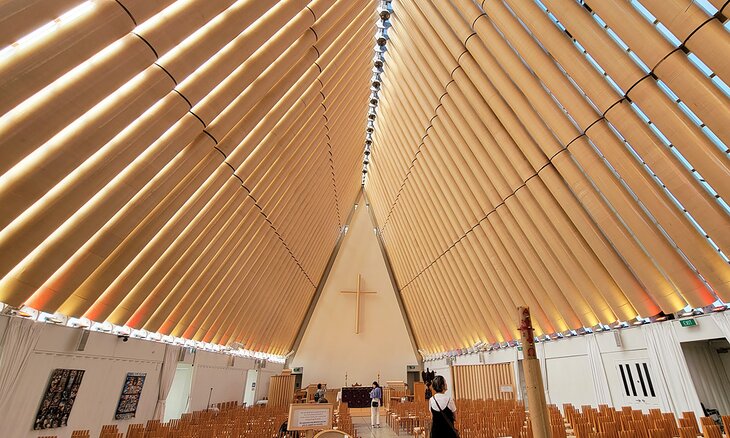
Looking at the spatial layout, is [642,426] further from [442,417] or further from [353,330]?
[353,330]

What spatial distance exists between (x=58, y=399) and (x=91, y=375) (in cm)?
80

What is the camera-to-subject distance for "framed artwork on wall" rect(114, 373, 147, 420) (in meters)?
7.62

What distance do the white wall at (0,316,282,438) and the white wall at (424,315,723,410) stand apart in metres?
10.0

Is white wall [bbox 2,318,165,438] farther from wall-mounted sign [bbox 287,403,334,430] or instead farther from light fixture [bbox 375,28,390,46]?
light fixture [bbox 375,28,390,46]

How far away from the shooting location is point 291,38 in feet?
19.3

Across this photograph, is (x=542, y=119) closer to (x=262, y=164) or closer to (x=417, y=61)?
(x=417, y=61)

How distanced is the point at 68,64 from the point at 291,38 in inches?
131

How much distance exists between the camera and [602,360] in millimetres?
7820

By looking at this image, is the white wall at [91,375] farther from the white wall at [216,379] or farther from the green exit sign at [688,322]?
the green exit sign at [688,322]

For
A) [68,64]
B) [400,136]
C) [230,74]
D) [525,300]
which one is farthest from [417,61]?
[68,64]

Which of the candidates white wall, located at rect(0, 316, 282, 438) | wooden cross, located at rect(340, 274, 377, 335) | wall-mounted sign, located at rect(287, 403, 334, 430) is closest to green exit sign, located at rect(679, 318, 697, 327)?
wall-mounted sign, located at rect(287, 403, 334, 430)

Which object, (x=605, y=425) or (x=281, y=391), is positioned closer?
(x=605, y=425)

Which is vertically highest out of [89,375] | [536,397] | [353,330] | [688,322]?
[353,330]

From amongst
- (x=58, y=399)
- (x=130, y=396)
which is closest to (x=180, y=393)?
(x=130, y=396)
